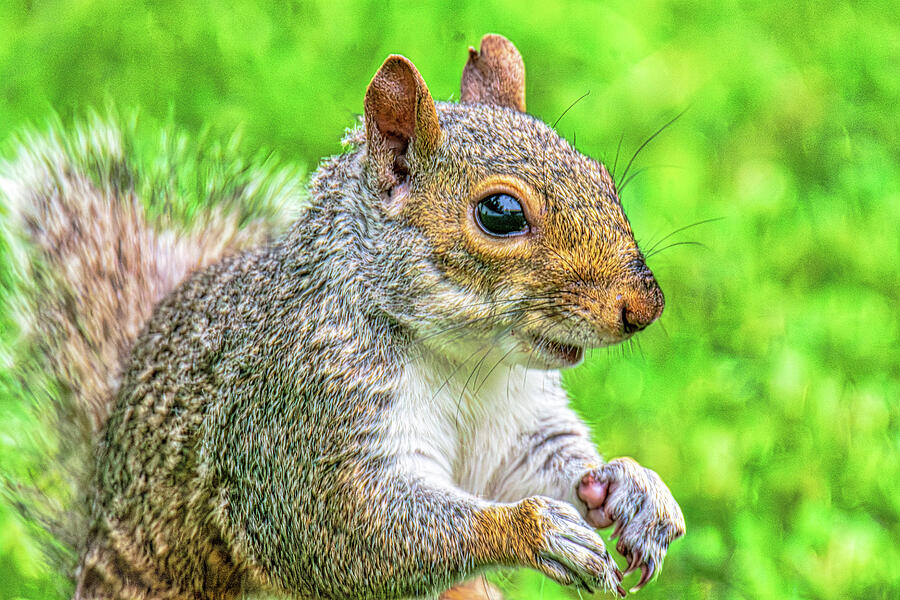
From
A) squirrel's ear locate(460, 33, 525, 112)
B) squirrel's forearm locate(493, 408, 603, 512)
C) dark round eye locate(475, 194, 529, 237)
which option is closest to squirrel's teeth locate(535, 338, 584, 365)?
dark round eye locate(475, 194, 529, 237)

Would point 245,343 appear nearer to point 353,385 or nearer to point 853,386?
point 353,385

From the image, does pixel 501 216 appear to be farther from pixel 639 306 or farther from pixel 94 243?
pixel 94 243

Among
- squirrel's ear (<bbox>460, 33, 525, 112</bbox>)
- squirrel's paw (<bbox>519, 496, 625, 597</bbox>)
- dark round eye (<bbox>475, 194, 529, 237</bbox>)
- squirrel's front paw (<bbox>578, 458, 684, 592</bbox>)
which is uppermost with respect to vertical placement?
squirrel's ear (<bbox>460, 33, 525, 112</bbox>)

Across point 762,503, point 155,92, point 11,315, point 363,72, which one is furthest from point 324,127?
point 762,503

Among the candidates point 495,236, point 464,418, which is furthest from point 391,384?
point 495,236

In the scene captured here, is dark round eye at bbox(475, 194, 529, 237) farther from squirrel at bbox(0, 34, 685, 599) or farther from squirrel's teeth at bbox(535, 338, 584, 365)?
squirrel's teeth at bbox(535, 338, 584, 365)

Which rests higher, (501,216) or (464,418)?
(501,216)

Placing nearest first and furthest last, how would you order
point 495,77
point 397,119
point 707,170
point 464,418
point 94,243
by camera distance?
point 397,119, point 464,418, point 495,77, point 94,243, point 707,170
